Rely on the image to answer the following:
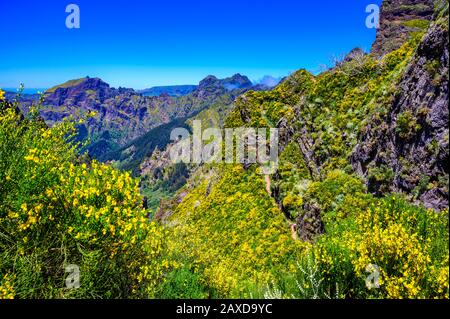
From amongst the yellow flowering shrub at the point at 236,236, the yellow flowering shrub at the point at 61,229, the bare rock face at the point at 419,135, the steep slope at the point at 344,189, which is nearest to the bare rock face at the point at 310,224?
the steep slope at the point at 344,189

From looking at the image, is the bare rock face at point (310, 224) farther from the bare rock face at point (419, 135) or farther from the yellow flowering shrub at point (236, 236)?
the bare rock face at point (419, 135)

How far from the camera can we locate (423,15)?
18662cm

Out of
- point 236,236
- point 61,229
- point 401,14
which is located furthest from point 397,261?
point 401,14

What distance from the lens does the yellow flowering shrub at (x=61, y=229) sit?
43.8 ft

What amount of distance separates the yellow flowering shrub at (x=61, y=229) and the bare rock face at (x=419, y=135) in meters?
18.7

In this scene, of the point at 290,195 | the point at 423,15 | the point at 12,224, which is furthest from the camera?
the point at 423,15

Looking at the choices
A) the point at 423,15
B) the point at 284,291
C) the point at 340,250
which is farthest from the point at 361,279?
the point at 423,15

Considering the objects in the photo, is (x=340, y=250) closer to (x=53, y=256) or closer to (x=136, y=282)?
(x=136, y=282)

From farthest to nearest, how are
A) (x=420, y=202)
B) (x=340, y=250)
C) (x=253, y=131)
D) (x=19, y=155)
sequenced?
(x=253, y=131) < (x=420, y=202) < (x=340, y=250) < (x=19, y=155)

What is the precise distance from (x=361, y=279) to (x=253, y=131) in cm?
3681

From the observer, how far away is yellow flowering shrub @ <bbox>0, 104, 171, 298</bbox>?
13344mm

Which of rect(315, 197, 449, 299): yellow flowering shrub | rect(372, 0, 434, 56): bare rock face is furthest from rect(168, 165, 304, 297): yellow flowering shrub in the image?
rect(372, 0, 434, 56): bare rock face

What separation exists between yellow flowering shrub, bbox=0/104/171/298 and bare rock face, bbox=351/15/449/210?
18.7 m
